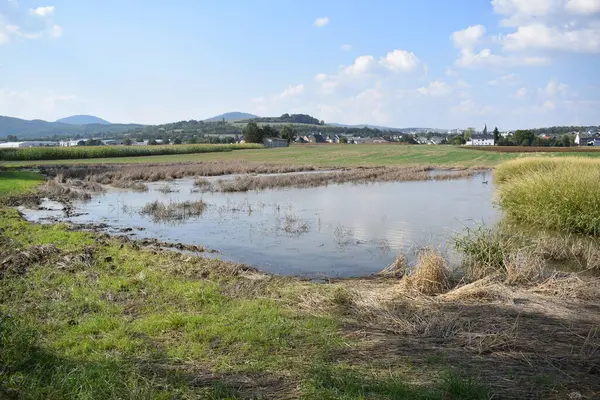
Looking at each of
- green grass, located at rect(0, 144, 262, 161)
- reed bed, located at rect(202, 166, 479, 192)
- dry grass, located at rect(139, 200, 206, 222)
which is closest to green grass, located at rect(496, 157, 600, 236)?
dry grass, located at rect(139, 200, 206, 222)

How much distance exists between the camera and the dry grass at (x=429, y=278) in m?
9.50

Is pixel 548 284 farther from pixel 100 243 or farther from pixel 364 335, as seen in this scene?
pixel 100 243

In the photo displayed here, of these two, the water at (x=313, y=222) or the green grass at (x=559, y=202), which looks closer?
the water at (x=313, y=222)

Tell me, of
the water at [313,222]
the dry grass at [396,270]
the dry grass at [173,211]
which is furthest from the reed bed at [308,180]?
the dry grass at [396,270]

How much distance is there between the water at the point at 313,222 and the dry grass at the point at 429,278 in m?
2.60

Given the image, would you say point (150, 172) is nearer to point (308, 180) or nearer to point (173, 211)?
point (308, 180)

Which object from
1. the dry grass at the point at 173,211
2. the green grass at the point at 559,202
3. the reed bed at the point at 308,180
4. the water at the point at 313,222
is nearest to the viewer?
the water at the point at 313,222

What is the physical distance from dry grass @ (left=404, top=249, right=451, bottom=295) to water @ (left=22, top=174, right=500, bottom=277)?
2.60 m

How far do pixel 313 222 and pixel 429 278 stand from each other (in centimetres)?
1071

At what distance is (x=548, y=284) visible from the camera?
9.64 m

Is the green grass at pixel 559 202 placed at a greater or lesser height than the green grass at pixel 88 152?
lesser

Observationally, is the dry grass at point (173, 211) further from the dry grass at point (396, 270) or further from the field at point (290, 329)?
the dry grass at point (396, 270)

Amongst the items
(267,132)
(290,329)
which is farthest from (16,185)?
(267,132)

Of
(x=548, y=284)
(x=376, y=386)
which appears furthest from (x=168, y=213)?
(x=376, y=386)
